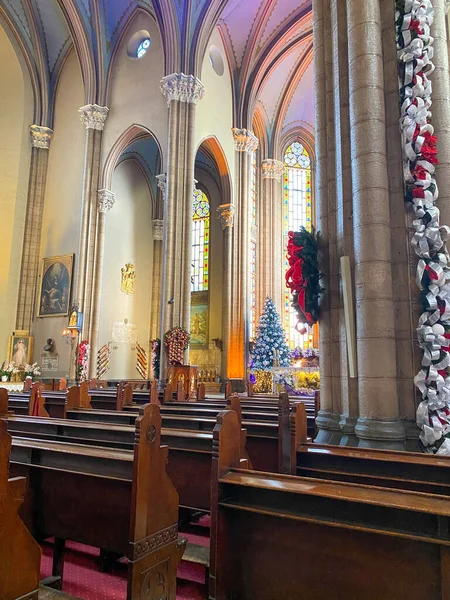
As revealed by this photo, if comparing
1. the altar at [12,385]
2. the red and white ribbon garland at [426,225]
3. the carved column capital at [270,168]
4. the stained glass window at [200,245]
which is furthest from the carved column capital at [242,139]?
the red and white ribbon garland at [426,225]

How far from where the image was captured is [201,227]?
78.4ft

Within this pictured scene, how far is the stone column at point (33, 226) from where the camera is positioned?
746 inches

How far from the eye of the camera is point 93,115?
61.9 feet

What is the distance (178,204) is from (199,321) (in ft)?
26.0

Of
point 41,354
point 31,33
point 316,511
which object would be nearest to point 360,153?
point 316,511

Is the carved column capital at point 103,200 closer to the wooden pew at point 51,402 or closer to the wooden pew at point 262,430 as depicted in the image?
the wooden pew at point 51,402

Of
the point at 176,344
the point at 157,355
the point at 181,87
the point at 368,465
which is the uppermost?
the point at 181,87

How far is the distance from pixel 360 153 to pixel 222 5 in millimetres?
15150

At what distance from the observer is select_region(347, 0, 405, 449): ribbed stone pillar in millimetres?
4848

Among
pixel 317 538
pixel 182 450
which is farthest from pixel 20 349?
pixel 317 538

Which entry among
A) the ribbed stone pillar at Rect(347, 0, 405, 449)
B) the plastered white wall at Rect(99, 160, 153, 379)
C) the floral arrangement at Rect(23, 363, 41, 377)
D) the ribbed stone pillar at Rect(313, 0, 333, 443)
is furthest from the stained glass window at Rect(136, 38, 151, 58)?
the ribbed stone pillar at Rect(347, 0, 405, 449)

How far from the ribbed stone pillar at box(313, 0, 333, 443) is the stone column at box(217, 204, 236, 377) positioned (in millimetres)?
13717

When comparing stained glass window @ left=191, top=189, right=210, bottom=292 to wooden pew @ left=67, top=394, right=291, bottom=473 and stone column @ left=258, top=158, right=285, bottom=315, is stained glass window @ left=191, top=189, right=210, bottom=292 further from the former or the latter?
wooden pew @ left=67, top=394, right=291, bottom=473

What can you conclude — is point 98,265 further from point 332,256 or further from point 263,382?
point 332,256
